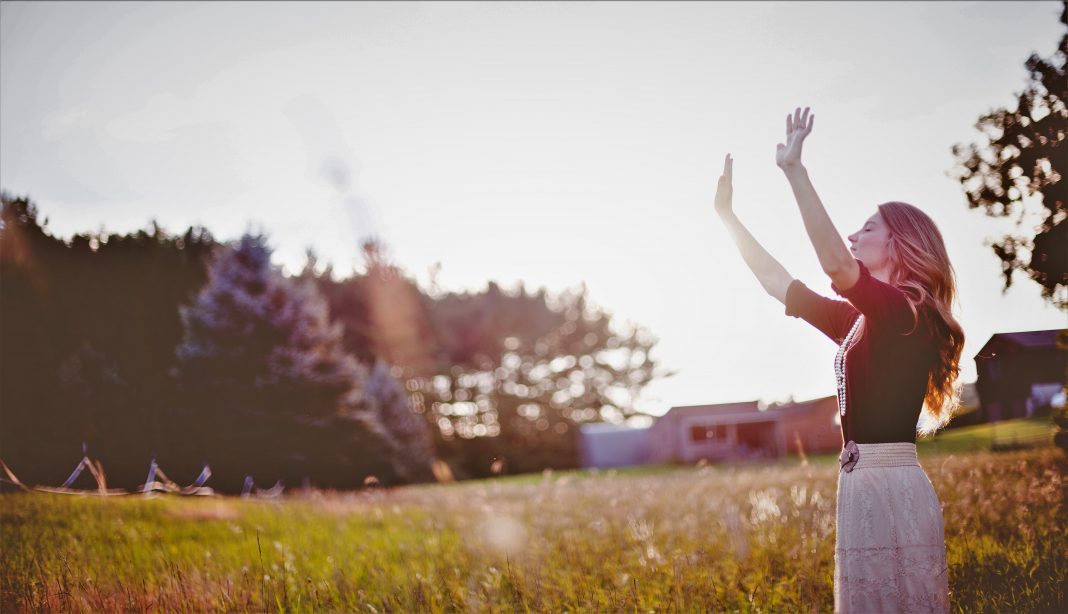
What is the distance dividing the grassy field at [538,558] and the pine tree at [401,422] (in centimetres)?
1849

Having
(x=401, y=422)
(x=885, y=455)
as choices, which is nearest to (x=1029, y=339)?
(x=885, y=455)

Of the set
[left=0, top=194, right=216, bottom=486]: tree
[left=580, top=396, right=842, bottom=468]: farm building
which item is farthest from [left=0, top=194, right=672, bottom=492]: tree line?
[left=580, top=396, right=842, bottom=468]: farm building

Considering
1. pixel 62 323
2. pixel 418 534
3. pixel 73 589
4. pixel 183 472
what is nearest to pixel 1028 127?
pixel 418 534

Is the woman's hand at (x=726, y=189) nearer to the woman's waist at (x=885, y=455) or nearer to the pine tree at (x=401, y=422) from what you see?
the woman's waist at (x=885, y=455)

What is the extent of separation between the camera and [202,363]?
16.2 meters

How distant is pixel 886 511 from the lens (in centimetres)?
227

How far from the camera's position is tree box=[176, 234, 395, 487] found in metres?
Answer: 16.2

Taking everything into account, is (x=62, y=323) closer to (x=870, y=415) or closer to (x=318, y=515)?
(x=318, y=515)

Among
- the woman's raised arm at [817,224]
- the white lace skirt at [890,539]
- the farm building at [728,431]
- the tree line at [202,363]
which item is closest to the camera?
the woman's raised arm at [817,224]

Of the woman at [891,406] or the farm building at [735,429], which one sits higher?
the woman at [891,406]

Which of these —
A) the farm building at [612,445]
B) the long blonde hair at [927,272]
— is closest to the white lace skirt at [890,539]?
the long blonde hair at [927,272]

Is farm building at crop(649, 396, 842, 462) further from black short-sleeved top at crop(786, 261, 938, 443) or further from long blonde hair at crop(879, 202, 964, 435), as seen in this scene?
black short-sleeved top at crop(786, 261, 938, 443)

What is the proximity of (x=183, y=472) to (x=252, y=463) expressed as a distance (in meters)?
1.97

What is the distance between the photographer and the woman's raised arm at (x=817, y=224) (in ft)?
6.63
